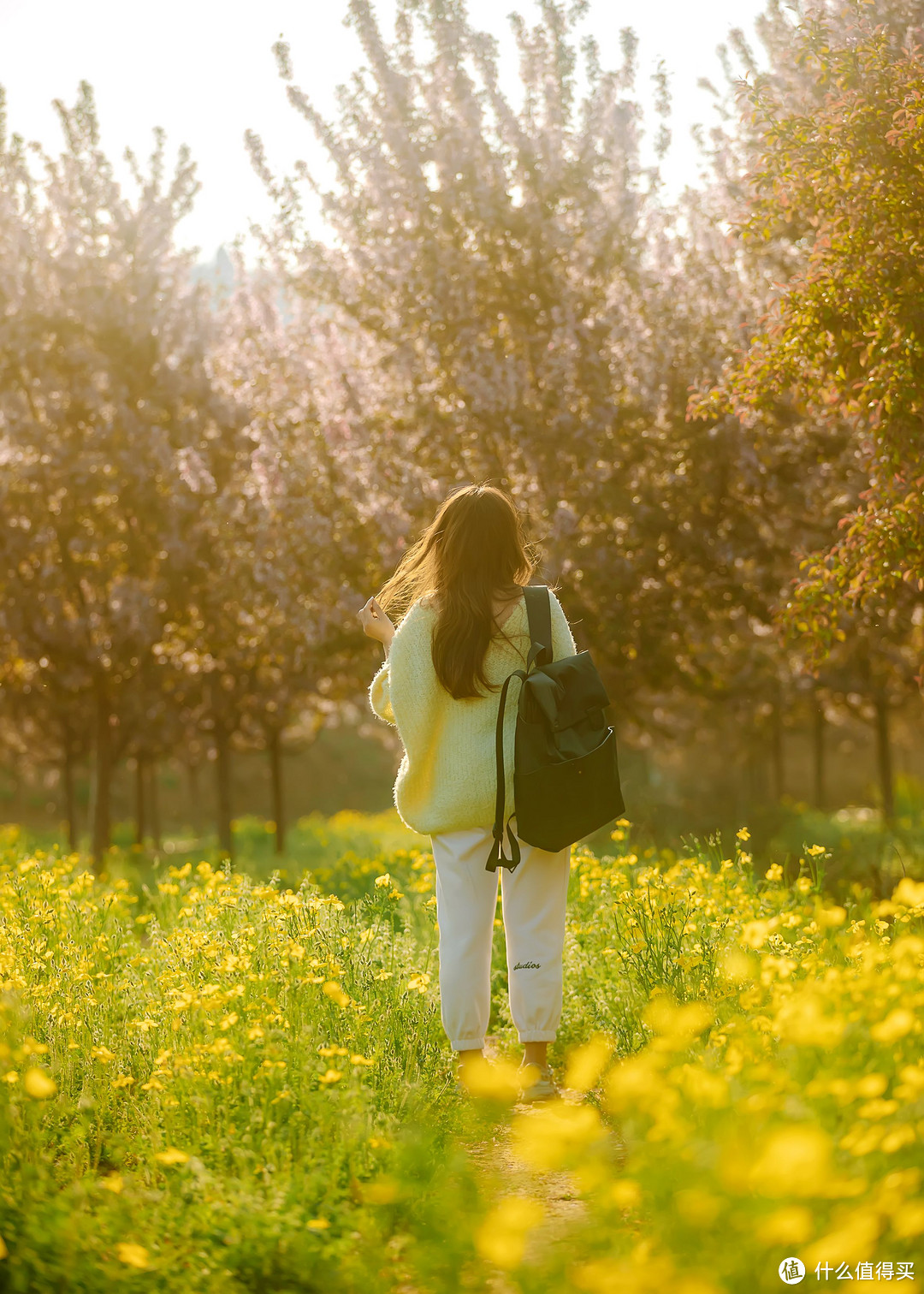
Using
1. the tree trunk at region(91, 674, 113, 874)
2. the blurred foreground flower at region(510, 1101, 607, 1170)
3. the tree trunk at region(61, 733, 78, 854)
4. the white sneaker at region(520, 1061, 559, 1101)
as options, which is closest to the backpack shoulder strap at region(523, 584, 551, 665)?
the white sneaker at region(520, 1061, 559, 1101)

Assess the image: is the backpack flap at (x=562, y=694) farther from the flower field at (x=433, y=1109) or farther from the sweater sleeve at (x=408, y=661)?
the flower field at (x=433, y=1109)

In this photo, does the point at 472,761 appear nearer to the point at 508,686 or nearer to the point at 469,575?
the point at 508,686

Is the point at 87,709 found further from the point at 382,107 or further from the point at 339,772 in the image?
the point at 339,772

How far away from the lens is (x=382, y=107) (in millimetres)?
8898

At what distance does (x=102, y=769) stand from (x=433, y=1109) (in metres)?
8.41

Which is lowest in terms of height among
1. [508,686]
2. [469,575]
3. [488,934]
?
[488,934]

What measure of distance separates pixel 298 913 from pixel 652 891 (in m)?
1.41

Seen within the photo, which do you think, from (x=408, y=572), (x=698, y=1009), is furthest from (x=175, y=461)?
(x=698, y=1009)

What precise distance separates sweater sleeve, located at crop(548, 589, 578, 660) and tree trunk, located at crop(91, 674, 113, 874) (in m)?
7.51

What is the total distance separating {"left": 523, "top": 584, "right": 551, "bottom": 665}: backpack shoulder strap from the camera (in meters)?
3.89

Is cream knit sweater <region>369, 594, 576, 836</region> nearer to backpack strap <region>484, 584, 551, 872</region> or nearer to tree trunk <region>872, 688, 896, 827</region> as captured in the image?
backpack strap <region>484, 584, 551, 872</region>

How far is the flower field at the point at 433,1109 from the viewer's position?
192 cm

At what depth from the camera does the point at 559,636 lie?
3.97 meters

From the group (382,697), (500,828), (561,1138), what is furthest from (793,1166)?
(382,697)
